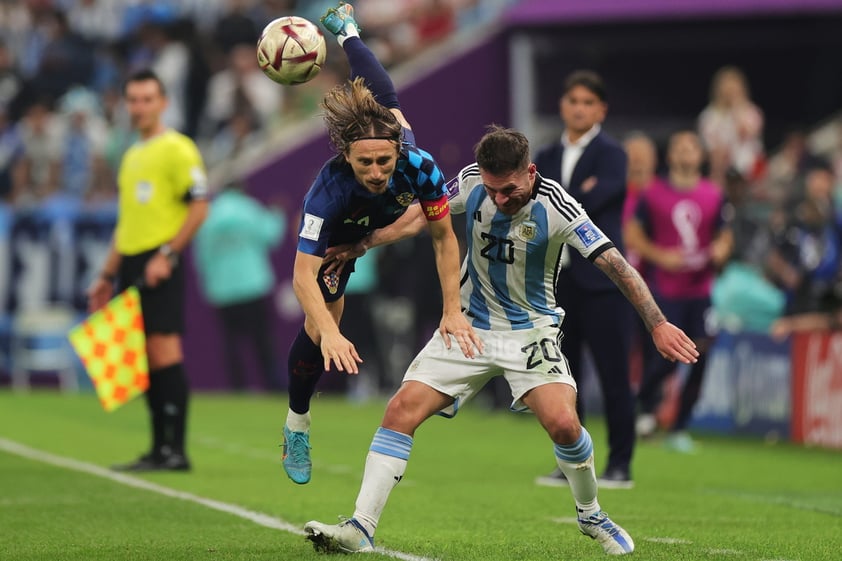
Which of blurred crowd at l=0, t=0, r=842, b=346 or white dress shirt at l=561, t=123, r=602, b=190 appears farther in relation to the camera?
blurred crowd at l=0, t=0, r=842, b=346

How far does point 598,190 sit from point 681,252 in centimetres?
353

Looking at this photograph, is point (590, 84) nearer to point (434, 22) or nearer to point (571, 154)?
point (571, 154)

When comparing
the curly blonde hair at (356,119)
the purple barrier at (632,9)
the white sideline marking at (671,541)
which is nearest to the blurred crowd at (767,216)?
the purple barrier at (632,9)

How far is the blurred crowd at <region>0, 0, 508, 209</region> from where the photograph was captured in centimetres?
2156

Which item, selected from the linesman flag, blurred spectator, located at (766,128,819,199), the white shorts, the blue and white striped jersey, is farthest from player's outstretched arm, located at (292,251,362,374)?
blurred spectator, located at (766,128,819,199)

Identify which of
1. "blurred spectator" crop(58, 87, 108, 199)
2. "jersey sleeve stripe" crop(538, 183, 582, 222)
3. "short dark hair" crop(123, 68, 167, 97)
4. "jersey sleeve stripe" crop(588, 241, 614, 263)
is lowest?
"jersey sleeve stripe" crop(588, 241, 614, 263)

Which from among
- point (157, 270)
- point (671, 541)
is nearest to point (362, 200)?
point (671, 541)

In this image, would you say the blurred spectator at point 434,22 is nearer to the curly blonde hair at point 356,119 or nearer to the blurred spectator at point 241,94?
the blurred spectator at point 241,94

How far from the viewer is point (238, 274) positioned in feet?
65.0

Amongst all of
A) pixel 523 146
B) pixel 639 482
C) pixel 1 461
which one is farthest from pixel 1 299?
pixel 523 146

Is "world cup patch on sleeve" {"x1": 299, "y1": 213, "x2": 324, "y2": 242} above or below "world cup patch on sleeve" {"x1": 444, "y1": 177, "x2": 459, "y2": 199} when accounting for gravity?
below

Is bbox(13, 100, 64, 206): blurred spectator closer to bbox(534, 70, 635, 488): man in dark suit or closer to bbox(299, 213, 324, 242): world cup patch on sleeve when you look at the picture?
bbox(534, 70, 635, 488): man in dark suit

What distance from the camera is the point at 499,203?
692 centimetres

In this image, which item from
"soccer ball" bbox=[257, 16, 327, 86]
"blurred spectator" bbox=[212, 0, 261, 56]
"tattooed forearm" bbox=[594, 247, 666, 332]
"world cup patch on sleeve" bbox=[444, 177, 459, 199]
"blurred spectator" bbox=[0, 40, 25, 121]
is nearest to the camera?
"tattooed forearm" bbox=[594, 247, 666, 332]
